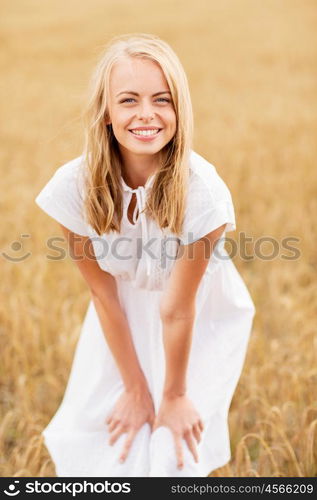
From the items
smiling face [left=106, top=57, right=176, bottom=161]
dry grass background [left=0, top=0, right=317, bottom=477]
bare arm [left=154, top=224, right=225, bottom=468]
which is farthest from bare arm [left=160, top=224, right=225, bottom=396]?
dry grass background [left=0, top=0, right=317, bottom=477]

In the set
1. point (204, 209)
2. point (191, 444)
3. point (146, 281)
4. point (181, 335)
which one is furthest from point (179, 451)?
point (204, 209)

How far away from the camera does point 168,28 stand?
10.1 meters

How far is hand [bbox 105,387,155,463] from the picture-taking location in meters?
1.58

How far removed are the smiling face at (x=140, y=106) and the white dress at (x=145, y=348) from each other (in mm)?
96

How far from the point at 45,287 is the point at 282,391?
125 cm

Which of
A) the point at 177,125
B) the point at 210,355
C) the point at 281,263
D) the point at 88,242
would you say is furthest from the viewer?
the point at 281,263

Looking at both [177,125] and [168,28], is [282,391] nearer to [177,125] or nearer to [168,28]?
[177,125]

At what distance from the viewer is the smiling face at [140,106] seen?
50.7 inches

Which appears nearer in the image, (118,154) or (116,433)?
(118,154)

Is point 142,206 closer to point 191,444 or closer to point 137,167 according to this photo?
point 137,167

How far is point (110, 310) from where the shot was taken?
61.6 inches

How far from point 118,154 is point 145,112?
0.61 ft

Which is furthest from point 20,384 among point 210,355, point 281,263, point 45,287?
point 281,263

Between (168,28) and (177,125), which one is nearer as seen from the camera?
(177,125)
